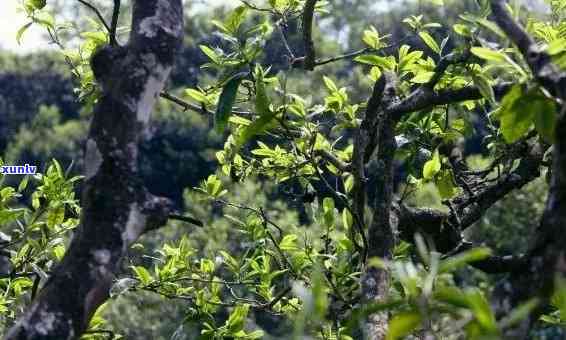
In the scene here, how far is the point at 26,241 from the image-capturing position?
127 inches

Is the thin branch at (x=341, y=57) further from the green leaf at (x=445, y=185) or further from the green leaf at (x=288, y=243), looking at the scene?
the green leaf at (x=288, y=243)

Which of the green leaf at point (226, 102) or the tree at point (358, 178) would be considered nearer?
the tree at point (358, 178)

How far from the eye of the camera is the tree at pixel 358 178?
1585 millimetres

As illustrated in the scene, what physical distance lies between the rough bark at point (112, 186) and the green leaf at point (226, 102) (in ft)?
0.97

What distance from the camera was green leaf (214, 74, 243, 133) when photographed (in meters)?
2.37

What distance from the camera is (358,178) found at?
2.53m

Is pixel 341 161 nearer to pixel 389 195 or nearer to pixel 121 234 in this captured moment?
pixel 389 195

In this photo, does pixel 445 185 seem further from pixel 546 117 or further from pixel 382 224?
pixel 546 117

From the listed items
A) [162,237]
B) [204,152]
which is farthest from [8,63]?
[162,237]

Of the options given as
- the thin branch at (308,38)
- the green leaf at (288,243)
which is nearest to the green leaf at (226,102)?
the thin branch at (308,38)

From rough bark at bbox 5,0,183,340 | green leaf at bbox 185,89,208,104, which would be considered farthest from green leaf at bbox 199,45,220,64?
rough bark at bbox 5,0,183,340

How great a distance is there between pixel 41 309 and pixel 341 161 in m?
1.45

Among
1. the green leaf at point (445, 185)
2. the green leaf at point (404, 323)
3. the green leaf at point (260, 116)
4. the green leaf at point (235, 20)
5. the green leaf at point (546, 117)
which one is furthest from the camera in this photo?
the green leaf at point (445, 185)

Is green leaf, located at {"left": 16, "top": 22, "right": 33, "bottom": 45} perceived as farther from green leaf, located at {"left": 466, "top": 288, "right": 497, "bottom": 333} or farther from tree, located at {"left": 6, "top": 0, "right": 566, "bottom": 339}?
green leaf, located at {"left": 466, "top": 288, "right": 497, "bottom": 333}
